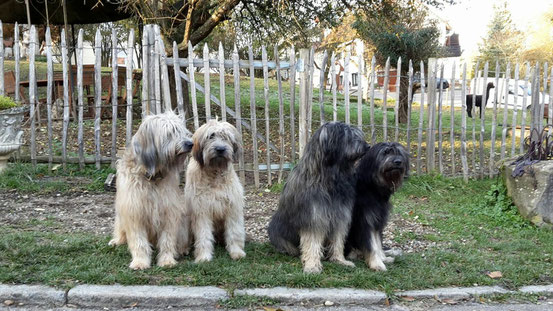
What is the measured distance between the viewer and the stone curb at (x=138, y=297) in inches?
144

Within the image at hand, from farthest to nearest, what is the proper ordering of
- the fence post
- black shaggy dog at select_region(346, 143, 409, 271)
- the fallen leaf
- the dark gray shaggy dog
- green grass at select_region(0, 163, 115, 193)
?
the fence post < green grass at select_region(0, 163, 115, 193) < the fallen leaf < black shaggy dog at select_region(346, 143, 409, 271) < the dark gray shaggy dog

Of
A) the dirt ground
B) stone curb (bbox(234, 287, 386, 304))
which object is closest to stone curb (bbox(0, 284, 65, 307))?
stone curb (bbox(234, 287, 386, 304))

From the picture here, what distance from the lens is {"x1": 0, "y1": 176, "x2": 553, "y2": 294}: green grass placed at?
3975 millimetres

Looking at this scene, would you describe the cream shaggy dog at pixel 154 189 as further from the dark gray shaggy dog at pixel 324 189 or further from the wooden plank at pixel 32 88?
the wooden plank at pixel 32 88

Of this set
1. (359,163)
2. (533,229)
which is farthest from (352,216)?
(533,229)

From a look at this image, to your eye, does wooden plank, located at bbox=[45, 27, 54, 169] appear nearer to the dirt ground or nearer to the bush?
the bush

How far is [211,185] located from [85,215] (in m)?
2.51

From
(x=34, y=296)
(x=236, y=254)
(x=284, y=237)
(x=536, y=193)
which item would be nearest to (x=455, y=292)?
(x=284, y=237)

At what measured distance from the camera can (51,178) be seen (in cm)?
711

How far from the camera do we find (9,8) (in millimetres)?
10188

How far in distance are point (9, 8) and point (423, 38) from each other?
10406mm

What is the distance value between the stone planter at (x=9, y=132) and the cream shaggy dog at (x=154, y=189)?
11.8 feet

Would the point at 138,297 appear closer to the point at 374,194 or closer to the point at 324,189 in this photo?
the point at 324,189

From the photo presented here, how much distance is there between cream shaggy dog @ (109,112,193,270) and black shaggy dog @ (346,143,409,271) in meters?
1.64
